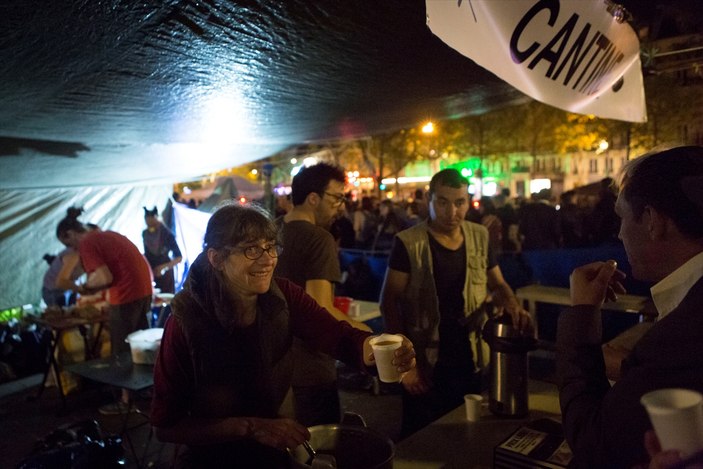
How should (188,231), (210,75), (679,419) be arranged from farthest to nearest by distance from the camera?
(188,231), (210,75), (679,419)

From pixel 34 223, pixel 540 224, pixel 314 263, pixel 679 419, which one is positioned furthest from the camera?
pixel 540 224

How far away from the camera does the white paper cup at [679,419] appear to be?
87cm

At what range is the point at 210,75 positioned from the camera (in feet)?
10.8

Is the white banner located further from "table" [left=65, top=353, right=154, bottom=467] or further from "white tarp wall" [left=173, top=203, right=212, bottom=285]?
"white tarp wall" [left=173, top=203, right=212, bottom=285]

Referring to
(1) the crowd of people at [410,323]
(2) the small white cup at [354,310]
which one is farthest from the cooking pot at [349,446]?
(2) the small white cup at [354,310]

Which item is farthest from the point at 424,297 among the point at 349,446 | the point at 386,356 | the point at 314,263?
the point at 349,446

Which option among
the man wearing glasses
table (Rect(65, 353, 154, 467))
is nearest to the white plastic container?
table (Rect(65, 353, 154, 467))

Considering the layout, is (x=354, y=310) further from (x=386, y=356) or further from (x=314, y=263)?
(x=386, y=356)

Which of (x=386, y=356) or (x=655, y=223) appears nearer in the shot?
(x=655, y=223)

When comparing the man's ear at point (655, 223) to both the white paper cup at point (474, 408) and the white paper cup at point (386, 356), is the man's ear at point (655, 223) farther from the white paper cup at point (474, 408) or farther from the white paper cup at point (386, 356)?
the white paper cup at point (474, 408)

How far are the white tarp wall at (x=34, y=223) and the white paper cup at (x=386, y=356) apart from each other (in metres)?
8.07

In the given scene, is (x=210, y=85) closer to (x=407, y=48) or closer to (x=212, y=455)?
(x=407, y=48)

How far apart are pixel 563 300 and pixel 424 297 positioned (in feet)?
13.7

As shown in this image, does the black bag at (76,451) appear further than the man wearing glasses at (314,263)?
No
